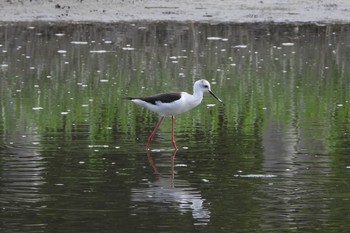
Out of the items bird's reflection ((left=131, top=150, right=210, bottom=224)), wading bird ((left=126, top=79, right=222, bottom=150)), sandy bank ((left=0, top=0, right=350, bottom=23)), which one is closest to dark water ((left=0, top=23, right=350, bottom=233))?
bird's reflection ((left=131, top=150, right=210, bottom=224))

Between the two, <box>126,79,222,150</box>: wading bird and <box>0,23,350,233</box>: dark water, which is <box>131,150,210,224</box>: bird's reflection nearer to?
<box>0,23,350,233</box>: dark water

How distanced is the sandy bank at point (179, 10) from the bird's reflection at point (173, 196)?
41.6ft

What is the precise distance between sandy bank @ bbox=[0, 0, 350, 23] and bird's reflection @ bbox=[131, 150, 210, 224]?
1267 centimetres

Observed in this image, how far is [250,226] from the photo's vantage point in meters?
8.06

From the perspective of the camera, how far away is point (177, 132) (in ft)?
40.8

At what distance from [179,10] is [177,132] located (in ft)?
35.5

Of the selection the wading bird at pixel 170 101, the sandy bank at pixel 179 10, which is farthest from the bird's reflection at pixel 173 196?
the sandy bank at pixel 179 10

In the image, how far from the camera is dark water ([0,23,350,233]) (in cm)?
855

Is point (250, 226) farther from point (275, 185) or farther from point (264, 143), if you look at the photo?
point (264, 143)

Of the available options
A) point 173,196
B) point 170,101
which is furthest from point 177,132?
point 173,196

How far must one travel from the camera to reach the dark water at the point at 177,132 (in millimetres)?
8547

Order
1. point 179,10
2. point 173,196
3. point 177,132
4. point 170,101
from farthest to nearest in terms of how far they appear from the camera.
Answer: point 179,10, point 177,132, point 170,101, point 173,196

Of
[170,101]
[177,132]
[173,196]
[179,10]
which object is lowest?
[173,196]

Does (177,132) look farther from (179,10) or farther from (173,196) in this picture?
(179,10)
